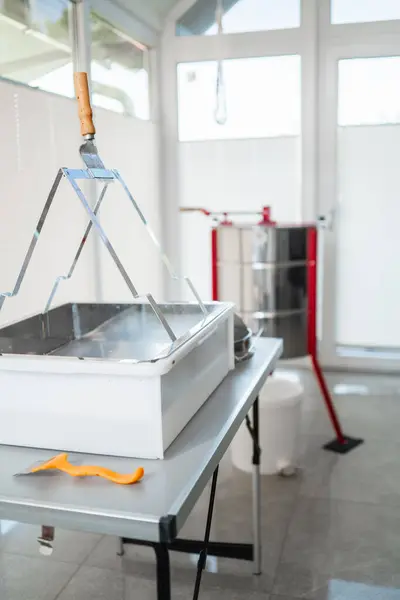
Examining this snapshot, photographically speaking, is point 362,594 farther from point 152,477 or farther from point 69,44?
point 69,44

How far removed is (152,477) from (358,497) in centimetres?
167

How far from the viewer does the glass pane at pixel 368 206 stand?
3824 mm

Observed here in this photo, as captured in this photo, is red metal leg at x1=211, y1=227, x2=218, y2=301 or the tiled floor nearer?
the tiled floor

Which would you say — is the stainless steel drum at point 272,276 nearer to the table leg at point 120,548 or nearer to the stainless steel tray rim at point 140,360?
the table leg at point 120,548

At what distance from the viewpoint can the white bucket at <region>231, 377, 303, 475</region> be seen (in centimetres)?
260

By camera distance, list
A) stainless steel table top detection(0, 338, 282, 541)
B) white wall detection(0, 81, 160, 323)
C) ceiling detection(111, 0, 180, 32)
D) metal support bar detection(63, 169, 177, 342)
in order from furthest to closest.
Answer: ceiling detection(111, 0, 180, 32) → white wall detection(0, 81, 160, 323) → metal support bar detection(63, 169, 177, 342) → stainless steel table top detection(0, 338, 282, 541)

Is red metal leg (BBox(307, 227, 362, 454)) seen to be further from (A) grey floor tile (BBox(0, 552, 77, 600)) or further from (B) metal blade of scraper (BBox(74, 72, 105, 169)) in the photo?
(B) metal blade of scraper (BBox(74, 72, 105, 169))

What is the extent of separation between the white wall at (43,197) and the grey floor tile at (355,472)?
128 centimetres

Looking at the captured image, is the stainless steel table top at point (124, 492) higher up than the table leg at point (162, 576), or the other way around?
the stainless steel table top at point (124, 492)

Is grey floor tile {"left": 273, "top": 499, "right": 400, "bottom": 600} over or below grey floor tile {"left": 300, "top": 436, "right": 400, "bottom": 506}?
below

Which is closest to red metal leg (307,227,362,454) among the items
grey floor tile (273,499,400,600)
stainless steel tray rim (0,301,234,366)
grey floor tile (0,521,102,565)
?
grey floor tile (273,499,400,600)

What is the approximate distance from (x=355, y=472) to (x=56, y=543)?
1282 mm

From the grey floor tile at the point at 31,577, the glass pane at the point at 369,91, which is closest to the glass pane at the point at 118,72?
the glass pane at the point at 369,91

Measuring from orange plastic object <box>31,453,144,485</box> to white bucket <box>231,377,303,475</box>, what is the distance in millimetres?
1522
